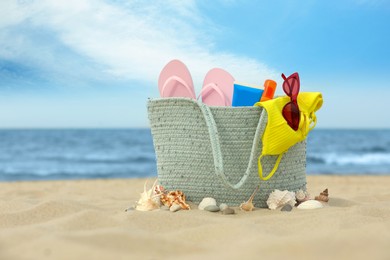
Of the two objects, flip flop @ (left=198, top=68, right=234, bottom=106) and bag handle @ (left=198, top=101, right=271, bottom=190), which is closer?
bag handle @ (left=198, top=101, right=271, bottom=190)

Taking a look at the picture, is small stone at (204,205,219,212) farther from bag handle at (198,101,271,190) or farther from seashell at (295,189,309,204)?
seashell at (295,189,309,204)

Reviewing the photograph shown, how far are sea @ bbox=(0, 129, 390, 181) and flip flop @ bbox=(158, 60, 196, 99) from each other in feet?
21.4

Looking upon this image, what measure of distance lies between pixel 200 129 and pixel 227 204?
34 centimetres

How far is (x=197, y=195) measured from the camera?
6.60 ft

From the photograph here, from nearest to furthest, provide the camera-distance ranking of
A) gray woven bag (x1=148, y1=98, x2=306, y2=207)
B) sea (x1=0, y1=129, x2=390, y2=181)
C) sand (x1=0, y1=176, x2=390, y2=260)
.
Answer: sand (x1=0, y1=176, x2=390, y2=260) → gray woven bag (x1=148, y1=98, x2=306, y2=207) → sea (x1=0, y1=129, x2=390, y2=181)

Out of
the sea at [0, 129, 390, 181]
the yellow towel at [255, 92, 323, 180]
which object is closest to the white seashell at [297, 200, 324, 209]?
the yellow towel at [255, 92, 323, 180]

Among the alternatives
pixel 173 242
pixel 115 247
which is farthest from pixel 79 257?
pixel 173 242

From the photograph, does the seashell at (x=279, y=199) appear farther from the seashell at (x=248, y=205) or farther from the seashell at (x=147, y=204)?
the seashell at (x=147, y=204)

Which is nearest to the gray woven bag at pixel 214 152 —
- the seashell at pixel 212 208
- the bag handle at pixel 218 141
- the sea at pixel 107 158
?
the bag handle at pixel 218 141

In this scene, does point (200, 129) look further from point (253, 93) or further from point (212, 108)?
point (253, 93)

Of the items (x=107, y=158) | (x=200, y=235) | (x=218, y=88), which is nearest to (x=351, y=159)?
(x=107, y=158)

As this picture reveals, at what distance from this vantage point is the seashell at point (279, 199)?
1.94 meters

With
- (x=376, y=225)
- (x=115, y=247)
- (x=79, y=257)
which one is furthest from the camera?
(x=376, y=225)

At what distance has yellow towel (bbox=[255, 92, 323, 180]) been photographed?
1.84 m
